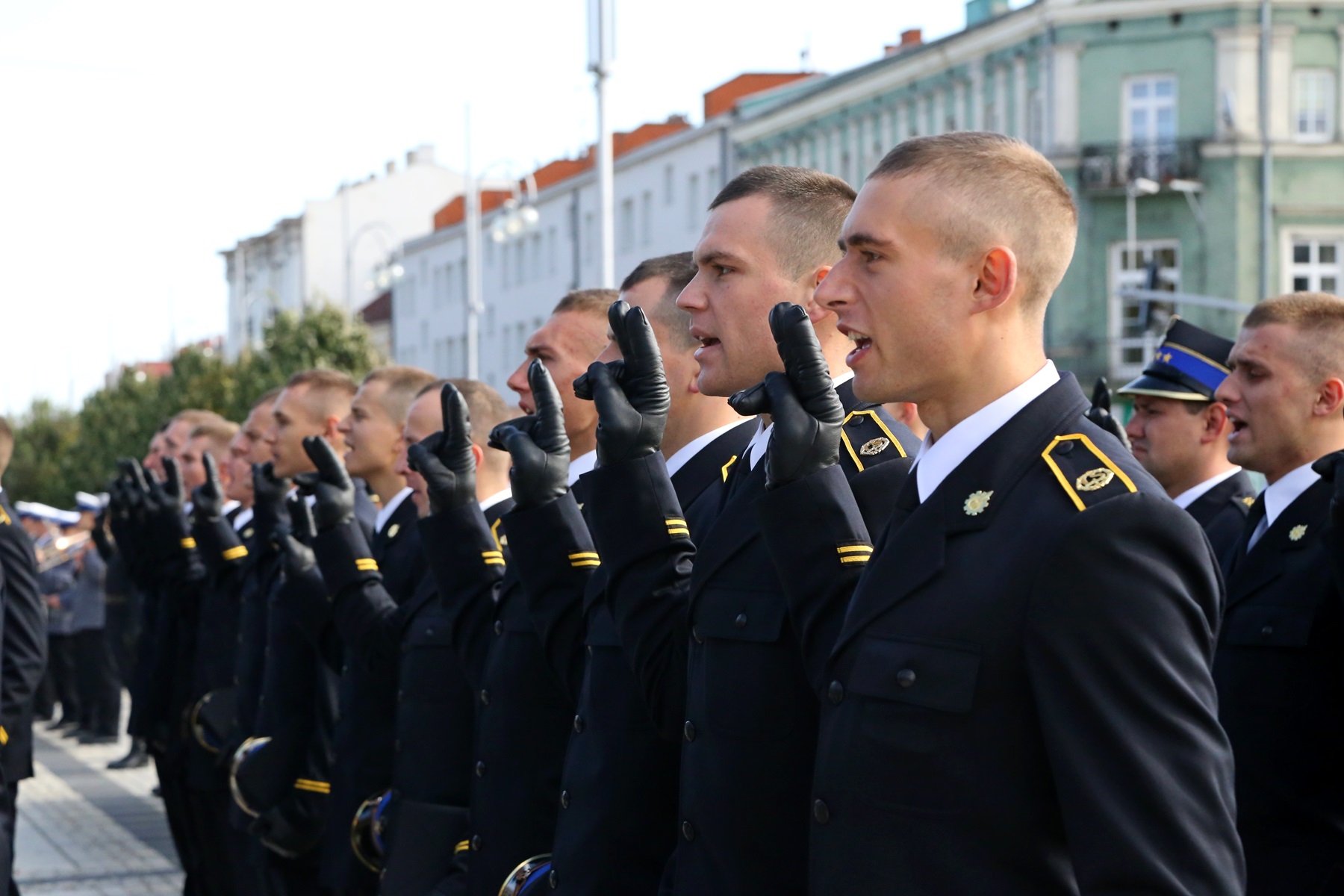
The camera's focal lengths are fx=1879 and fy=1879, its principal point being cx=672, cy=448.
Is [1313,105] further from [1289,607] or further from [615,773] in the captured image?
[615,773]

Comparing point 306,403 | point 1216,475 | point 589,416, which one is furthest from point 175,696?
point 1216,475

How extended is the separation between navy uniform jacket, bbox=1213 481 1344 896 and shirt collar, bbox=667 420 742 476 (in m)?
1.45

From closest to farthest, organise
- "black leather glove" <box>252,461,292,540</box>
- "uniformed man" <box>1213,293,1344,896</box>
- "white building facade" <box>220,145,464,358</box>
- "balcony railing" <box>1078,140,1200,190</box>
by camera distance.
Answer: "uniformed man" <box>1213,293,1344,896</box> → "black leather glove" <box>252,461,292,540</box> → "balcony railing" <box>1078,140,1200,190</box> → "white building facade" <box>220,145,464,358</box>

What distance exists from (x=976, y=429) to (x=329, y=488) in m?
3.70

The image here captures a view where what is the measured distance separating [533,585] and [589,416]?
1.26 m

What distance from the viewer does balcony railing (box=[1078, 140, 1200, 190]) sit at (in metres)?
44.8

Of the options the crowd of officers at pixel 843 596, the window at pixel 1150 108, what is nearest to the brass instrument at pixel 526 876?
the crowd of officers at pixel 843 596

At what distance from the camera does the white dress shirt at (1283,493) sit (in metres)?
5.00

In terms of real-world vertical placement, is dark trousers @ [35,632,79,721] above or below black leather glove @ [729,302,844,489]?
below

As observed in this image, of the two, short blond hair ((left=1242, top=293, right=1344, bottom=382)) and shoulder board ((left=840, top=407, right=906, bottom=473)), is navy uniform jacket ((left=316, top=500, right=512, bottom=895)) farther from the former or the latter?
short blond hair ((left=1242, top=293, right=1344, bottom=382))

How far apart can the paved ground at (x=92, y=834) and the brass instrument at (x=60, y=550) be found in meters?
4.78

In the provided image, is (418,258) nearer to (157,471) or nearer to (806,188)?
(157,471)

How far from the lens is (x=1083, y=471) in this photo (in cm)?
276

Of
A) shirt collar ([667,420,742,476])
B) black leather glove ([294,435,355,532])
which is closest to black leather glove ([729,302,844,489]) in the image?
shirt collar ([667,420,742,476])
